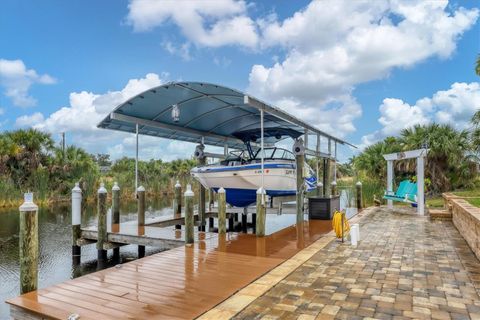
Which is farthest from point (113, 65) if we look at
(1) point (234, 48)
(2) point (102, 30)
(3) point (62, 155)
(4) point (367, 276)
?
(3) point (62, 155)

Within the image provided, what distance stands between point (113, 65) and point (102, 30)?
293cm

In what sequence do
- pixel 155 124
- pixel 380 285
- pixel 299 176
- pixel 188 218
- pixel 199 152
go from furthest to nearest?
pixel 199 152 → pixel 155 124 → pixel 299 176 → pixel 188 218 → pixel 380 285

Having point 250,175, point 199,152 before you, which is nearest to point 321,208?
point 250,175

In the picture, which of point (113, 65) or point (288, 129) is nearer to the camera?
point (288, 129)

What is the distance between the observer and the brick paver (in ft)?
10.7

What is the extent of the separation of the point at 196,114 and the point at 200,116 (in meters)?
0.20

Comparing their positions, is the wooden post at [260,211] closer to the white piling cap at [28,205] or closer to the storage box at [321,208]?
the storage box at [321,208]

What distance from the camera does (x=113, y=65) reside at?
11188 mm

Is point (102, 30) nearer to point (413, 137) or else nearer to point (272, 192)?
point (272, 192)

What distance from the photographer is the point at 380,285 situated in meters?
4.02

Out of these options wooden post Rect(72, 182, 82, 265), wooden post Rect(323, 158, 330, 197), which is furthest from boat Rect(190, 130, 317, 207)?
wooden post Rect(72, 182, 82, 265)

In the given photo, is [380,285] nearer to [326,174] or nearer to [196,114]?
[196,114]

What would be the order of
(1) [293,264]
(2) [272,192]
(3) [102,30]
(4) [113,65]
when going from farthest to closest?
(3) [102,30] → (4) [113,65] → (2) [272,192] → (1) [293,264]

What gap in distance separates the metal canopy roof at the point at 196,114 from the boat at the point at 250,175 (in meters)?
1.01
